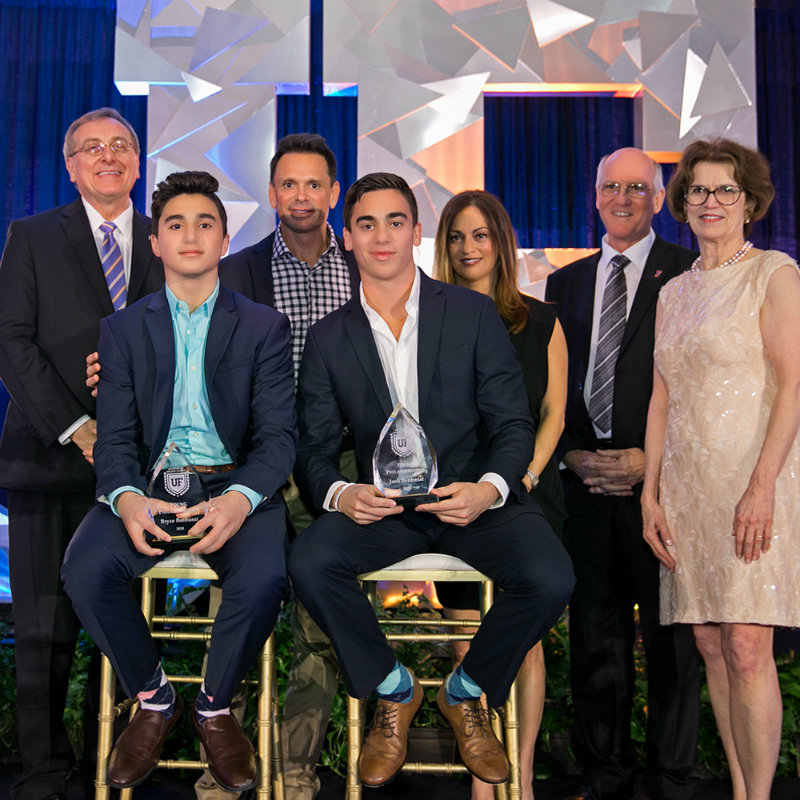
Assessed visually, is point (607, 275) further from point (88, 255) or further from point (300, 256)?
point (88, 255)

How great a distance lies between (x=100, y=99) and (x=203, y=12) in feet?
5.09

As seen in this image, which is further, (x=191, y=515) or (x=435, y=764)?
(x=435, y=764)

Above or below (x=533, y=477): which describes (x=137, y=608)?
below

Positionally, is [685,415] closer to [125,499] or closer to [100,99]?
[125,499]

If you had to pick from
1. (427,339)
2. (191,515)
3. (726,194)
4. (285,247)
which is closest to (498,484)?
(427,339)

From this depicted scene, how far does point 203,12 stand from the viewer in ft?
14.7

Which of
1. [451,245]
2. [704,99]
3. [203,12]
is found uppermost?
[203,12]

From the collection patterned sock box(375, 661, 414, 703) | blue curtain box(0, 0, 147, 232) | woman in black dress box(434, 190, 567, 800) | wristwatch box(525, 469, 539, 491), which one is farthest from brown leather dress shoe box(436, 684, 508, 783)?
blue curtain box(0, 0, 147, 232)

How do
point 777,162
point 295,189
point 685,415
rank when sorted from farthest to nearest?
point 777,162 < point 295,189 < point 685,415

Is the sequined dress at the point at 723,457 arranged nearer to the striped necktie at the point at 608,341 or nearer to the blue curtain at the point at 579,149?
the striped necktie at the point at 608,341

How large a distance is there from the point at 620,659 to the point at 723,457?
0.95m

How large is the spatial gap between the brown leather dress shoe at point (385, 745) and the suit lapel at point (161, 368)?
101cm

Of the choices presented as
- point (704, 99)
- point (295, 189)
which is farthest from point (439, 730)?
point (704, 99)

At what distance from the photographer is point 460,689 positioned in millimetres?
2428
